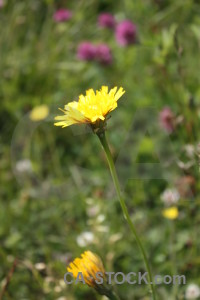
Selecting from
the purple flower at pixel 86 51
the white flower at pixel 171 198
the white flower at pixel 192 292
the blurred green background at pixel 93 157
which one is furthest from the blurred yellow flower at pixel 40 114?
the white flower at pixel 192 292

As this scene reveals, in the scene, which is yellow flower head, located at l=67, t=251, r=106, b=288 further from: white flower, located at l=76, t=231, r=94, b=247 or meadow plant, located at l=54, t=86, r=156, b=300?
white flower, located at l=76, t=231, r=94, b=247

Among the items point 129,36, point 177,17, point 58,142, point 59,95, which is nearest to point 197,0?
point 177,17

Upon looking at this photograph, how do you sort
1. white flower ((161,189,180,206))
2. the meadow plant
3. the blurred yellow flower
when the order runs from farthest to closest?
1. the blurred yellow flower
2. white flower ((161,189,180,206))
3. the meadow plant

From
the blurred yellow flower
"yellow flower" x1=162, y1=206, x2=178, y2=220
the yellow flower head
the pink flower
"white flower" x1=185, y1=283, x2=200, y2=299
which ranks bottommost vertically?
the yellow flower head

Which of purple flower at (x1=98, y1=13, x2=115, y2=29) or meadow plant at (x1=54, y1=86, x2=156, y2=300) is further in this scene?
purple flower at (x1=98, y1=13, x2=115, y2=29)

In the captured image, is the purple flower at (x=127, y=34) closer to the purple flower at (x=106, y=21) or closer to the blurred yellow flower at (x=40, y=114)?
the purple flower at (x=106, y=21)

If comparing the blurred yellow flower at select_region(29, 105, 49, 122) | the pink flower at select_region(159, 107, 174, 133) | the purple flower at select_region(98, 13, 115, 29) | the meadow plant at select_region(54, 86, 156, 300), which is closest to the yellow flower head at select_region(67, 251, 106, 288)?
the meadow plant at select_region(54, 86, 156, 300)
